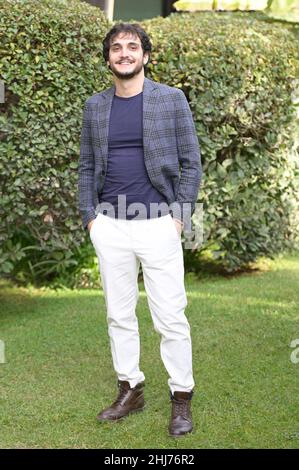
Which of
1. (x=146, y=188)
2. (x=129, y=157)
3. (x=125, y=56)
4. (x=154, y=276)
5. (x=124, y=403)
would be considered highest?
(x=125, y=56)

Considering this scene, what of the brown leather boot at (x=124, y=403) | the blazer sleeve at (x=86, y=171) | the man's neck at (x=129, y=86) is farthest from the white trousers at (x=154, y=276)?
the man's neck at (x=129, y=86)

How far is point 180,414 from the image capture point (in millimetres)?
4758

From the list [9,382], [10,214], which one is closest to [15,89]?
[10,214]

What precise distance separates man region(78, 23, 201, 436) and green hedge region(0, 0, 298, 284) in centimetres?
184

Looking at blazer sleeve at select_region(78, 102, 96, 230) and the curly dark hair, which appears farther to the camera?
blazer sleeve at select_region(78, 102, 96, 230)

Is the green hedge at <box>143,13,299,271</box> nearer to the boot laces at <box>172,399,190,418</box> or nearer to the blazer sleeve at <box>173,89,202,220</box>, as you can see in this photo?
the blazer sleeve at <box>173,89,202,220</box>

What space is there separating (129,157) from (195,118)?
3.05m

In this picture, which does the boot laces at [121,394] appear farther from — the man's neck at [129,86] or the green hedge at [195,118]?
the green hedge at [195,118]

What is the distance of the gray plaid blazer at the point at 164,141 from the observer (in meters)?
4.64

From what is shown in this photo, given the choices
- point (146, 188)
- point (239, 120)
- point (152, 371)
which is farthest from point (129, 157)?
point (239, 120)

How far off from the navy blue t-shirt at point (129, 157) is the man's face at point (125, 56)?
0.56 feet

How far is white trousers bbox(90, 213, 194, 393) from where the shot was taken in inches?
183

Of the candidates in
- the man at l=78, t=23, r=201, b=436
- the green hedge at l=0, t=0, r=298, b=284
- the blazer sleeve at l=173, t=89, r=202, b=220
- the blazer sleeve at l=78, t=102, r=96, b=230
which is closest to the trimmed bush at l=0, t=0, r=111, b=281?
the green hedge at l=0, t=0, r=298, b=284

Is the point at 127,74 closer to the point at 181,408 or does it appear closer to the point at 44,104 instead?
the point at 181,408
